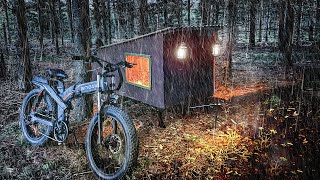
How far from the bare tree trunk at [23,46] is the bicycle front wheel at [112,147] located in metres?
6.99

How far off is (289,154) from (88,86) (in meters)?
4.18

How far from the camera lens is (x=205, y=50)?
27.8ft

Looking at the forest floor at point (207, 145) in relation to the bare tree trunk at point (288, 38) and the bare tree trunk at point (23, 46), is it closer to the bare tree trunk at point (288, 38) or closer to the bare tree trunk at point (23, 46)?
the bare tree trunk at point (23, 46)

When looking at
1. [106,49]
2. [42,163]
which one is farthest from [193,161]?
[106,49]

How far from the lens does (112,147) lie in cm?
432

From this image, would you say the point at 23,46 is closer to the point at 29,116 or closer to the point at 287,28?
the point at 29,116

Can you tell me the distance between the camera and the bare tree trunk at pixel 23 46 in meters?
9.74

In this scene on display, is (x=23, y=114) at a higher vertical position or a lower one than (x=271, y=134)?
higher

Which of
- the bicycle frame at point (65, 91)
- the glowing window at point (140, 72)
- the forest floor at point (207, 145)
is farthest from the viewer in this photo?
the glowing window at point (140, 72)

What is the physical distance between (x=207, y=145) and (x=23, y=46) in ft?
26.3

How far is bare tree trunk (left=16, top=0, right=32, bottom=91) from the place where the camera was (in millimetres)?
9742

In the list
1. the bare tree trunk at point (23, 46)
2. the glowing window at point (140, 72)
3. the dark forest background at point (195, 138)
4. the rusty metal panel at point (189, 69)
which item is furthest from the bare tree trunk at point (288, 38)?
the bare tree trunk at point (23, 46)

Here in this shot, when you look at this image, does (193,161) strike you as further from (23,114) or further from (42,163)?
(23,114)

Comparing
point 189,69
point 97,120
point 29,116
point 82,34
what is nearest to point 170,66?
point 189,69
